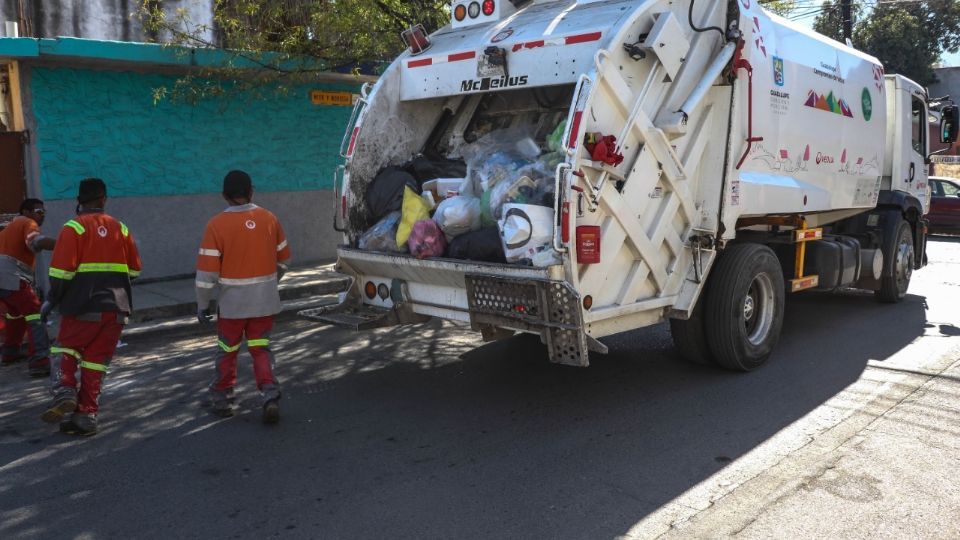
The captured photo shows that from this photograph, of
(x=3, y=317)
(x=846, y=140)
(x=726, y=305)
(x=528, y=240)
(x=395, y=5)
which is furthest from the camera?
(x=395, y=5)

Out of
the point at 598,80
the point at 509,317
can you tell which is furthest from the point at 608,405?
the point at 598,80

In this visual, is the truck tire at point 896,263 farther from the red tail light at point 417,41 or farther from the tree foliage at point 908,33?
the tree foliage at point 908,33

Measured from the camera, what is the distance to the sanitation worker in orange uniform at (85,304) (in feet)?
15.8

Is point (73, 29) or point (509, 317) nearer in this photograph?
point (509, 317)

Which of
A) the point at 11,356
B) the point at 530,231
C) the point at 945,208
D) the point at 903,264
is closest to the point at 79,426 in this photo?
the point at 11,356

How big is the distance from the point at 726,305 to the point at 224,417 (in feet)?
11.5

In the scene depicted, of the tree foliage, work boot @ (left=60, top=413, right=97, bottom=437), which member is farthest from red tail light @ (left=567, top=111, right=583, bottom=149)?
the tree foliage

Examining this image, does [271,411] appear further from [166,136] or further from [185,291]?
[166,136]

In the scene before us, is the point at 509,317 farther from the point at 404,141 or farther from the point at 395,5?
the point at 395,5

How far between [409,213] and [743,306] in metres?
2.52

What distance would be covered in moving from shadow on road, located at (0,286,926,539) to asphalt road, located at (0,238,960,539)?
0.01 meters

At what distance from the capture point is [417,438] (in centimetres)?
478

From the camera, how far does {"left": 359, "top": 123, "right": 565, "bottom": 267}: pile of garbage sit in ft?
15.4

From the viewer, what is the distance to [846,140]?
7.57m
